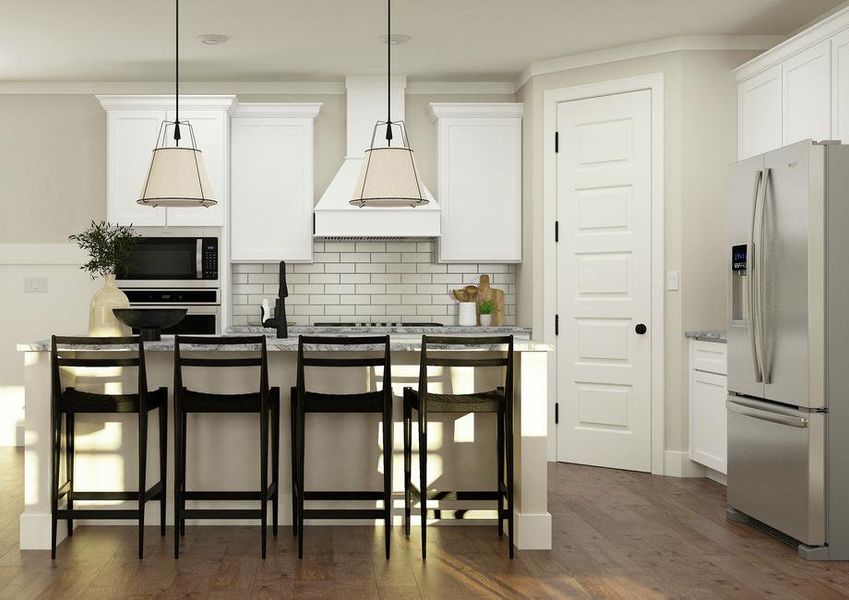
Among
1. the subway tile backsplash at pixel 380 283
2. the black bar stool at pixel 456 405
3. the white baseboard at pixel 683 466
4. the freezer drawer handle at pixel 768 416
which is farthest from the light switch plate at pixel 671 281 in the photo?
the black bar stool at pixel 456 405

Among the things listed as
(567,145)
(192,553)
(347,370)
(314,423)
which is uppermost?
(567,145)

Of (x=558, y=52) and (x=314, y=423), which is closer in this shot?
(x=314, y=423)

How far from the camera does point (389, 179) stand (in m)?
3.87

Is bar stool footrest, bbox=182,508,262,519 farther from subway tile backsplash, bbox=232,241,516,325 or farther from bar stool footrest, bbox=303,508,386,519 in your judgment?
subway tile backsplash, bbox=232,241,516,325

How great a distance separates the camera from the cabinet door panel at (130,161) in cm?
611

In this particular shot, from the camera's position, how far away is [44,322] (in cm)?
660

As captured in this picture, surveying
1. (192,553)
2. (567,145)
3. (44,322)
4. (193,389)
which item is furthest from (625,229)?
(44,322)

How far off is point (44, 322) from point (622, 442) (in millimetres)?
4434

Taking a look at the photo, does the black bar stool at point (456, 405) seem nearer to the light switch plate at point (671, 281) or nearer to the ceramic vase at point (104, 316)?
the ceramic vase at point (104, 316)

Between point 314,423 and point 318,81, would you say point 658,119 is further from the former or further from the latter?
point 314,423

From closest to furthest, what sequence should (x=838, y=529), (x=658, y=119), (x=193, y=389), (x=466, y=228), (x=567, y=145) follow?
1. (x=838, y=529)
2. (x=193, y=389)
3. (x=658, y=119)
4. (x=567, y=145)
5. (x=466, y=228)

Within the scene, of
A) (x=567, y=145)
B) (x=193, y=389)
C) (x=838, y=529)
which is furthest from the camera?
(x=567, y=145)

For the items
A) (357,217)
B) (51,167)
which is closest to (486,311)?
(357,217)

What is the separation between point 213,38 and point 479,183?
84.9 inches
